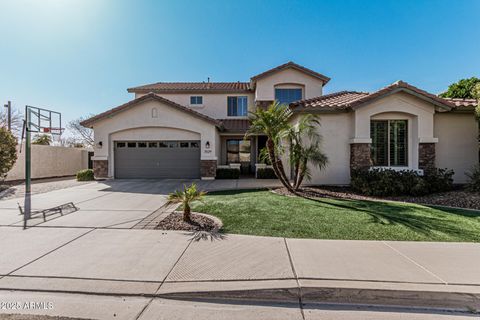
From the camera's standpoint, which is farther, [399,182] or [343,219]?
[399,182]

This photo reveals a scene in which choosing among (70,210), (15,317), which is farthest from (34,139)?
(15,317)

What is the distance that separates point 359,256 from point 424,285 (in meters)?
A: 1.05

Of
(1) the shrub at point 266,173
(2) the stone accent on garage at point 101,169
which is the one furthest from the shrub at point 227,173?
(2) the stone accent on garage at point 101,169

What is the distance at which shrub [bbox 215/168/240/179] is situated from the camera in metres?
16.4

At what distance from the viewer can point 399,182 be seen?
9836mm

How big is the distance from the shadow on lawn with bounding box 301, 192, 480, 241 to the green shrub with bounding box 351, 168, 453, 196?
1.41 meters

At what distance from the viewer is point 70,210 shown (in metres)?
7.96

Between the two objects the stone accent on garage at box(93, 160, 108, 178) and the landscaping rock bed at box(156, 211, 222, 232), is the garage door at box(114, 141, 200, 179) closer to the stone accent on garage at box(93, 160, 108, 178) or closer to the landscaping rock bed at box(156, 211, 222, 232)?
the stone accent on garage at box(93, 160, 108, 178)

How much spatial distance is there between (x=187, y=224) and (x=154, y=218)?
1259 mm

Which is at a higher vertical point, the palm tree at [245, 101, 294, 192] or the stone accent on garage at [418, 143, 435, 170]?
the palm tree at [245, 101, 294, 192]

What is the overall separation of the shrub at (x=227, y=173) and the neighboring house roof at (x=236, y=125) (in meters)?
3.27

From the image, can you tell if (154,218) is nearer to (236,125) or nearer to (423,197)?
(423,197)

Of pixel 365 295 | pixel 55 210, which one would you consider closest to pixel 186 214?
pixel 365 295

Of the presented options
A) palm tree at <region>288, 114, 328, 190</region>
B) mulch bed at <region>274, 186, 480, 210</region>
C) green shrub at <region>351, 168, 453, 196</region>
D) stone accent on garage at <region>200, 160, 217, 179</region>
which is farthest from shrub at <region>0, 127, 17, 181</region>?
green shrub at <region>351, 168, 453, 196</region>
